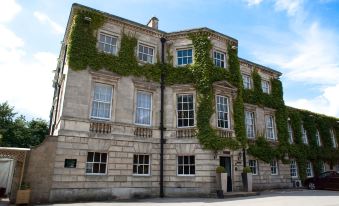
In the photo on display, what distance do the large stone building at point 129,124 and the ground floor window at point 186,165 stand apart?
0.07 meters

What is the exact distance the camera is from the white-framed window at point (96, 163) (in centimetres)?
1591

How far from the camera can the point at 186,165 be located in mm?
18062

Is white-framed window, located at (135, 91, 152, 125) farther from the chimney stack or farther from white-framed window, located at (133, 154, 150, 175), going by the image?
the chimney stack

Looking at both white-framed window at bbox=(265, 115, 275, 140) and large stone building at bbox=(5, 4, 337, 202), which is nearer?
large stone building at bbox=(5, 4, 337, 202)

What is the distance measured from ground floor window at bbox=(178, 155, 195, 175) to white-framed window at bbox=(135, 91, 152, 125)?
3.45 meters

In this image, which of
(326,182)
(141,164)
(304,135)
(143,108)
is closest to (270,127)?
(326,182)

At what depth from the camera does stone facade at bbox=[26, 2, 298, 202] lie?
14914 mm

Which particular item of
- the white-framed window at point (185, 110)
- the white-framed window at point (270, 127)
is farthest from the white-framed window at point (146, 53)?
the white-framed window at point (270, 127)

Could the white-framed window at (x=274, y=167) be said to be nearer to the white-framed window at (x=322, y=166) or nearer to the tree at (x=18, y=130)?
the white-framed window at (x=322, y=166)

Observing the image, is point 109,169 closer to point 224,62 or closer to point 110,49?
point 110,49

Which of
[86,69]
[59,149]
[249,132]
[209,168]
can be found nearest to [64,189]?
[59,149]

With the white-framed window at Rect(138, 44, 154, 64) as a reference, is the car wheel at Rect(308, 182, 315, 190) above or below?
below

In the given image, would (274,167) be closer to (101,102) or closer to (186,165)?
(186,165)

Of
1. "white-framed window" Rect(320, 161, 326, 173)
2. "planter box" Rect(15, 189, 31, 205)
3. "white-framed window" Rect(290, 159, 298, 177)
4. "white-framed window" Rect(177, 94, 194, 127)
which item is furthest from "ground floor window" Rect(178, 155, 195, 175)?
"white-framed window" Rect(320, 161, 326, 173)
